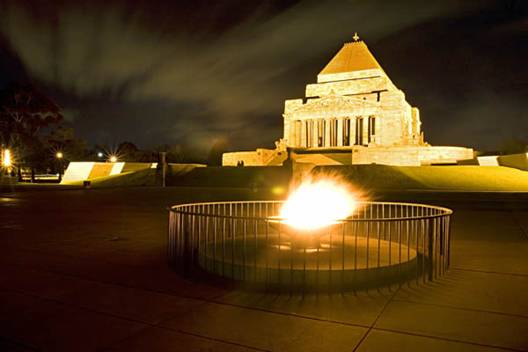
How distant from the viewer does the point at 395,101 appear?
197 ft

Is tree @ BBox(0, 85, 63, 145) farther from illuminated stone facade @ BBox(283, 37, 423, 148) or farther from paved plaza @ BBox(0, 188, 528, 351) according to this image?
paved plaza @ BBox(0, 188, 528, 351)

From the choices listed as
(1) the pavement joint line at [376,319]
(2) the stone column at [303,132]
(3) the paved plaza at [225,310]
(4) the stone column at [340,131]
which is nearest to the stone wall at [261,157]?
(2) the stone column at [303,132]

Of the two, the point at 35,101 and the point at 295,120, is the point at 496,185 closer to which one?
the point at 295,120

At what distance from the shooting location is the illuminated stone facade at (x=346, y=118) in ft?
192

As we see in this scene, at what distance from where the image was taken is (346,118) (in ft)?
202

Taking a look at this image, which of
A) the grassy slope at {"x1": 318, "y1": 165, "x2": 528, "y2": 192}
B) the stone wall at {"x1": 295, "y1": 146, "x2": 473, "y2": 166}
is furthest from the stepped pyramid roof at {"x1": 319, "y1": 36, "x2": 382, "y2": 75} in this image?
the grassy slope at {"x1": 318, "y1": 165, "x2": 528, "y2": 192}

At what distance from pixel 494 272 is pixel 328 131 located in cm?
5577

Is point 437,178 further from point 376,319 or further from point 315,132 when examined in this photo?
point 315,132

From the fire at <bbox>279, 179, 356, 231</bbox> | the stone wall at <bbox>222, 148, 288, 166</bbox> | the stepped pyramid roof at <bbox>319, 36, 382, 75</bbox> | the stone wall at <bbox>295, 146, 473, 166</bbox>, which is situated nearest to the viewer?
the fire at <bbox>279, 179, 356, 231</bbox>

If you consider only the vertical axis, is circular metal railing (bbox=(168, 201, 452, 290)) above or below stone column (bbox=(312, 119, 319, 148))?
below

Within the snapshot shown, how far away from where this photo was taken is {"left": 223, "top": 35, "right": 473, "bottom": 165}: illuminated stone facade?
5850 centimetres

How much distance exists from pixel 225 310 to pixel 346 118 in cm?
5852

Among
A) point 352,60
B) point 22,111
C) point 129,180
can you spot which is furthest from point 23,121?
point 352,60

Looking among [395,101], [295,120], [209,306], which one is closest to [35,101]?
[295,120]
